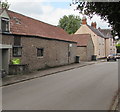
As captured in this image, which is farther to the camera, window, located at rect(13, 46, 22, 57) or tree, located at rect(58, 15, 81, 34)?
tree, located at rect(58, 15, 81, 34)

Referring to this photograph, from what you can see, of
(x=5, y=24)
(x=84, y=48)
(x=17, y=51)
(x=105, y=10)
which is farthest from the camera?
(x=84, y=48)

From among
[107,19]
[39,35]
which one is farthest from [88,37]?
[107,19]

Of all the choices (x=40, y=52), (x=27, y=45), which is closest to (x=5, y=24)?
(x=27, y=45)

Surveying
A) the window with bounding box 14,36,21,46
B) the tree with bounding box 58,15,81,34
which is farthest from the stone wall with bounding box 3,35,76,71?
the tree with bounding box 58,15,81,34

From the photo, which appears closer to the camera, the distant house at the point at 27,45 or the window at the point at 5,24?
the window at the point at 5,24

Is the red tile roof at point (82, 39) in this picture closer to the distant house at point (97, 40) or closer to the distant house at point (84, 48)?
the distant house at point (84, 48)

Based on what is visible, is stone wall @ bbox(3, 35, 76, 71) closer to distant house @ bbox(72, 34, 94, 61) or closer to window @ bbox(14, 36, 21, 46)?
window @ bbox(14, 36, 21, 46)

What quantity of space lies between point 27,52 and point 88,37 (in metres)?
28.0

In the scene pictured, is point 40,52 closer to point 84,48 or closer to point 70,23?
point 84,48

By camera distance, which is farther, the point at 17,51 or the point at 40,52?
the point at 40,52

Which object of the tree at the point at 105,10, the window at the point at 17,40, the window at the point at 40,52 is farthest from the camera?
the window at the point at 40,52

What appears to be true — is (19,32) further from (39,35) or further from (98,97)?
(98,97)

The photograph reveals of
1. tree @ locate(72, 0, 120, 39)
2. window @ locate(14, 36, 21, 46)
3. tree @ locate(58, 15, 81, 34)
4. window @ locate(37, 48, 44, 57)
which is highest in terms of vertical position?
tree @ locate(58, 15, 81, 34)

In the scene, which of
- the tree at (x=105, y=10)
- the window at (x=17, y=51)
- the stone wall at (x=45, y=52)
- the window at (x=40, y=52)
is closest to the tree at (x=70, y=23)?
the stone wall at (x=45, y=52)
